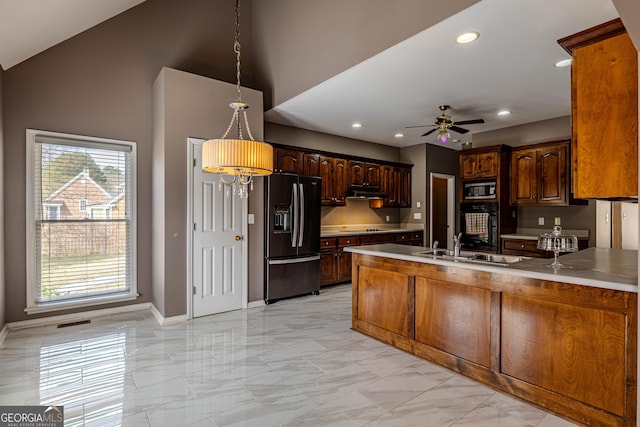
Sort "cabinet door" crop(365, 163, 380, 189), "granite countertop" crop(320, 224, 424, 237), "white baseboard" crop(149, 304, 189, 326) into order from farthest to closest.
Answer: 1. "cabinet door" crop(365, 163, 380, 189)
2. "granite countertop" crop(320, 224, 424, 237)
3. "white baseboard" crop(149, 304, 189, 326)

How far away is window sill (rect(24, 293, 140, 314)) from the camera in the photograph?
372 cm

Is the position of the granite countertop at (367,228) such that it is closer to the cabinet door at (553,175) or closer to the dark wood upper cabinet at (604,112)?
the cabinet door at (553,175)

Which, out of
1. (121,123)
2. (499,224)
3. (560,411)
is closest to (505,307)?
(560,411)

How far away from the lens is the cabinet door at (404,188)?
7.09m

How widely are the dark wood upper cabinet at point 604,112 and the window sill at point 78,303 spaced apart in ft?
15.9

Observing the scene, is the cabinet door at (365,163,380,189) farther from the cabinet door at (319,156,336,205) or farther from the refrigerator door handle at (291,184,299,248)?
the refrigerator door handle at (291,184,299,248)

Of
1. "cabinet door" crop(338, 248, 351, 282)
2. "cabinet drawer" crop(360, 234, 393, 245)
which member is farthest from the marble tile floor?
"cabinet drawer" crop(360, 234, 393, 245)

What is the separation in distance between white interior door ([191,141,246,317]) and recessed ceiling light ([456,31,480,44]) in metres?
3.02

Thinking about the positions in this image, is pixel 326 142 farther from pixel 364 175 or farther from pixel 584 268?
pixel 584 268

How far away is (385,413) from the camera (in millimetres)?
2121

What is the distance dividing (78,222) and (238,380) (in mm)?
2937

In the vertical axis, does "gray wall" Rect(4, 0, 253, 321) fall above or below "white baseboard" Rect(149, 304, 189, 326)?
above

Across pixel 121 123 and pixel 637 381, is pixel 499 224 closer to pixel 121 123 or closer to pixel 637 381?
pixel 637 381

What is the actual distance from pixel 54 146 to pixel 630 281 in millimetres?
5315
